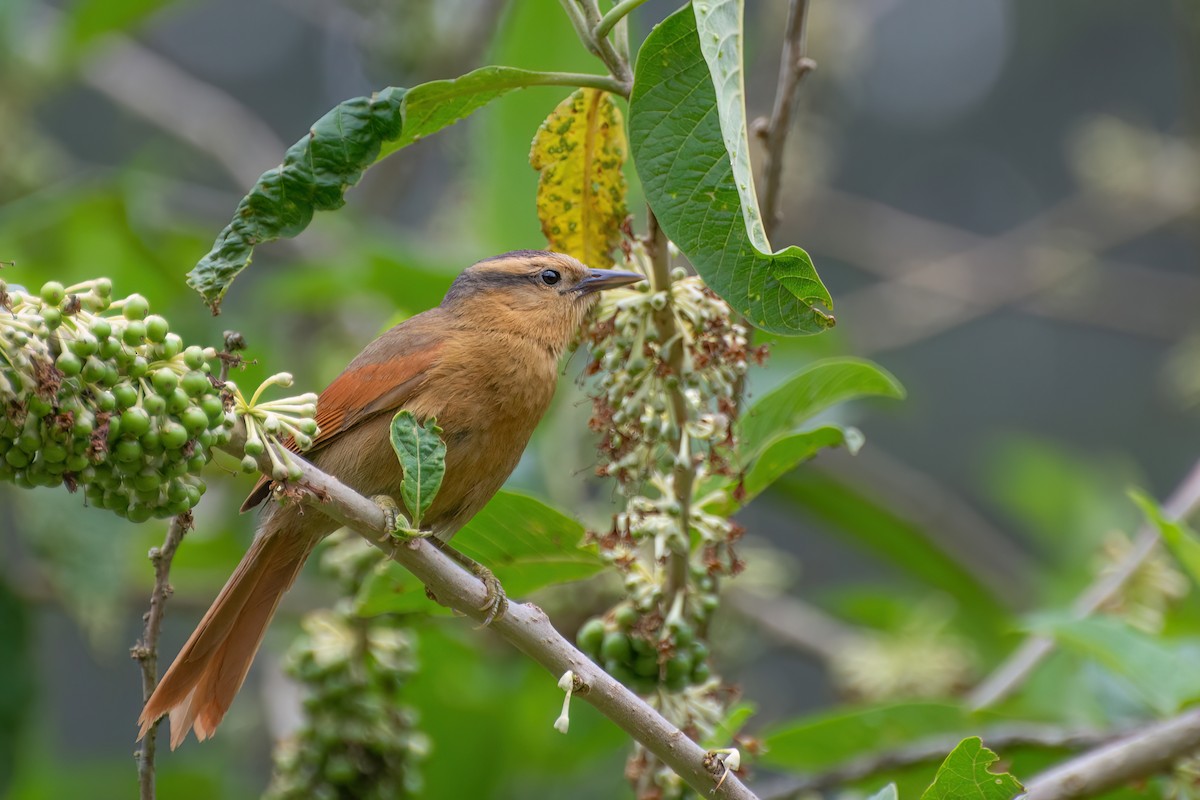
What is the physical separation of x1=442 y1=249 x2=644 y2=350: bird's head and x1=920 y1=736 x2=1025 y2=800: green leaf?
1.28 m

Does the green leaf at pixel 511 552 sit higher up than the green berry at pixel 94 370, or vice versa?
the green leaf at pixel 511 552

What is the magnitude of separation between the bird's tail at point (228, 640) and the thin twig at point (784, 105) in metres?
1.23

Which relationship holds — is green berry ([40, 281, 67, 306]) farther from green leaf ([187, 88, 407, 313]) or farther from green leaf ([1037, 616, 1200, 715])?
green leaf ([1037, 616, 1200, 715])

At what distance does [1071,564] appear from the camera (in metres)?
5.05

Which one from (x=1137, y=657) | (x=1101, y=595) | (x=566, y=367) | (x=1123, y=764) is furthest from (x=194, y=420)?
(x=1101, y=595)

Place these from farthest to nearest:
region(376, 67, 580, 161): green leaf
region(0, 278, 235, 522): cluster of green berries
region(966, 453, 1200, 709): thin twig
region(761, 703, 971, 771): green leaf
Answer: region(966, 453, 1200, 709): thin twig < region(761, 703, 971, 771): green leaf < region(376, 67, 580, 161): green leaf < region(0, 278, 235, 522): cluster of green berries

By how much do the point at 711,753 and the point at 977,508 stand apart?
872cm

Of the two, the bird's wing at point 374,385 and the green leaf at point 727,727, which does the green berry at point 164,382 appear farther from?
the green leaf at point 727,727

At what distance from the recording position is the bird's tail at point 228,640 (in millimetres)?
2633

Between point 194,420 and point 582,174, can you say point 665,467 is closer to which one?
point 582,174

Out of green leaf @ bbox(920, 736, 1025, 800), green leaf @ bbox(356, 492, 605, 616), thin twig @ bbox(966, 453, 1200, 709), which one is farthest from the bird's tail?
thin twig @ bbox(966, 453, 1200, 709)

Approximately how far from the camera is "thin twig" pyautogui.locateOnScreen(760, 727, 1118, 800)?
117 inches

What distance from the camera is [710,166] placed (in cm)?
207

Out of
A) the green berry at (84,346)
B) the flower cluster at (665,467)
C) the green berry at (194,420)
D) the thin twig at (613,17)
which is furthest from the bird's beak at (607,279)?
the green berry at (84,346)
